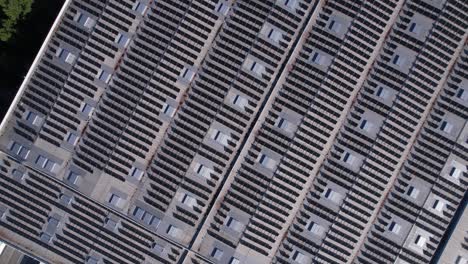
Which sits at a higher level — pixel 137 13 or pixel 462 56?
pixel 462 56

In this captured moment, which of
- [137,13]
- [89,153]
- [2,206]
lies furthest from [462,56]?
[2,206]

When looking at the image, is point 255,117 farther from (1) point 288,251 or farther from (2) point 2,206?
(2) point 2,206

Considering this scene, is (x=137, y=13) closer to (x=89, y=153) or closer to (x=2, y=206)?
(x=89, y=153)

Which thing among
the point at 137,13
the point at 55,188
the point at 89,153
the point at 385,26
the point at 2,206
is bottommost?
the point at 2,206

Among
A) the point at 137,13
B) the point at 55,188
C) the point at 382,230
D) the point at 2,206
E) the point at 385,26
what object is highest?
the point at 385,26

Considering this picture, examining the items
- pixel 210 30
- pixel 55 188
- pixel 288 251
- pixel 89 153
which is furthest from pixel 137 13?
pixel 288 251

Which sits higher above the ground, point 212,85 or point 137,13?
point 137,13
